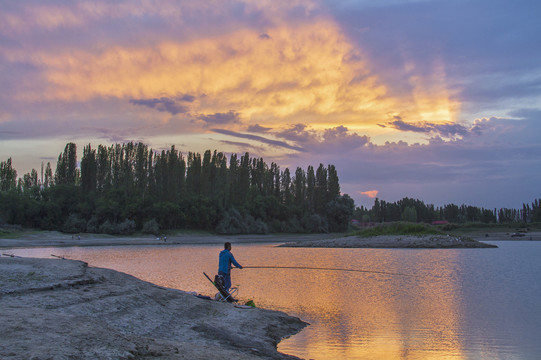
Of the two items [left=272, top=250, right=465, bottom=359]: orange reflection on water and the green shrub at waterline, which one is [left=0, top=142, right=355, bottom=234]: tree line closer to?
the green shrub at waterline

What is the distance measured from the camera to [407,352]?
1175 cm

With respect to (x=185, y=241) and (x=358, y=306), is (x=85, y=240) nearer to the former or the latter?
(x=185, y=241)

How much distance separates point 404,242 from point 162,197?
164 ft

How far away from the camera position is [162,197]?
306 ft

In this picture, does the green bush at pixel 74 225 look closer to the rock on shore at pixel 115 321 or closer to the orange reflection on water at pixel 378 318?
the orange reflection on water at pixel 378 318

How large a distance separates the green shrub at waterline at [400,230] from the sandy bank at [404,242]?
10.1 feet

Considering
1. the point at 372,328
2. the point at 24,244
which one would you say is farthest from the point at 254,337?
the point at 24,244

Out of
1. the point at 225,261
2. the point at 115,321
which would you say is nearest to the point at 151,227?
the point at 225,261

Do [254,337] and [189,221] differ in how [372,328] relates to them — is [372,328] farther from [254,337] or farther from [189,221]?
[189,221]

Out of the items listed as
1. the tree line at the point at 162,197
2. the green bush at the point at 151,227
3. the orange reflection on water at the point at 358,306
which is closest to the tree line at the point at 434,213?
the tree line at the point at 162,197

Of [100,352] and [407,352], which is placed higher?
[100,352]

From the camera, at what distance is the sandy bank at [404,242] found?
6488 centimetres

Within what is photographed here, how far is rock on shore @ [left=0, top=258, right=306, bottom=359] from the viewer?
7.18 meters

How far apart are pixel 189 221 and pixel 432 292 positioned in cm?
7307
